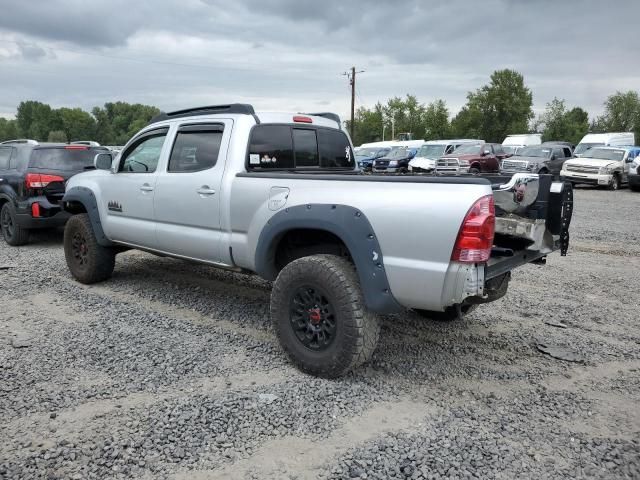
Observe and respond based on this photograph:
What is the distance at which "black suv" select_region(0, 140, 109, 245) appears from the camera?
8305 mm

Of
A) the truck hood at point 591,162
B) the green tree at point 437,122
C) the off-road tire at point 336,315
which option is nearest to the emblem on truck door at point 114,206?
the off-road tire at point 336,315

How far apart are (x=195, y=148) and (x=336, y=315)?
2229 millimetres

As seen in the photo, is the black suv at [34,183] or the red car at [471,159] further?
the red car at [471,159]

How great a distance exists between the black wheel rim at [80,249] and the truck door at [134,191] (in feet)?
1.87

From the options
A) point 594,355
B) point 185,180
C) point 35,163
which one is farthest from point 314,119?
point 35,163

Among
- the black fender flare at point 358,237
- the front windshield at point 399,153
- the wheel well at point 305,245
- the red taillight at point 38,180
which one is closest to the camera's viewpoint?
the black fender flare at point 358,237

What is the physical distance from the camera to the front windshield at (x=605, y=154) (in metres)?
20.8

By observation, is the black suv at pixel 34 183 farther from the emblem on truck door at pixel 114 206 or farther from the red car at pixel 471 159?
the red car at pixel 471 159

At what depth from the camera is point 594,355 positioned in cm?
424

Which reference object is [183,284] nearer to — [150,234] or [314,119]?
[150,234]

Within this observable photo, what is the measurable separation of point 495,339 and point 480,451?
73.4 inches

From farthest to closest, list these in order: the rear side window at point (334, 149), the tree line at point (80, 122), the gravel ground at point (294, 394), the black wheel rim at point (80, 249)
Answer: the tree line at point (80, 122) < the black wheel rim at point (80, 249) < the rear side window at point (334, 149) < the gravel ground at point (294, 394)

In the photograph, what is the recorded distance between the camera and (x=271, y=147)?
4625 mm

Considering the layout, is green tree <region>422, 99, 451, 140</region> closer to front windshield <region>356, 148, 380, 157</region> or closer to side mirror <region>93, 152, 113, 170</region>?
front windshield <region>356, 148, 380, 157</region>
